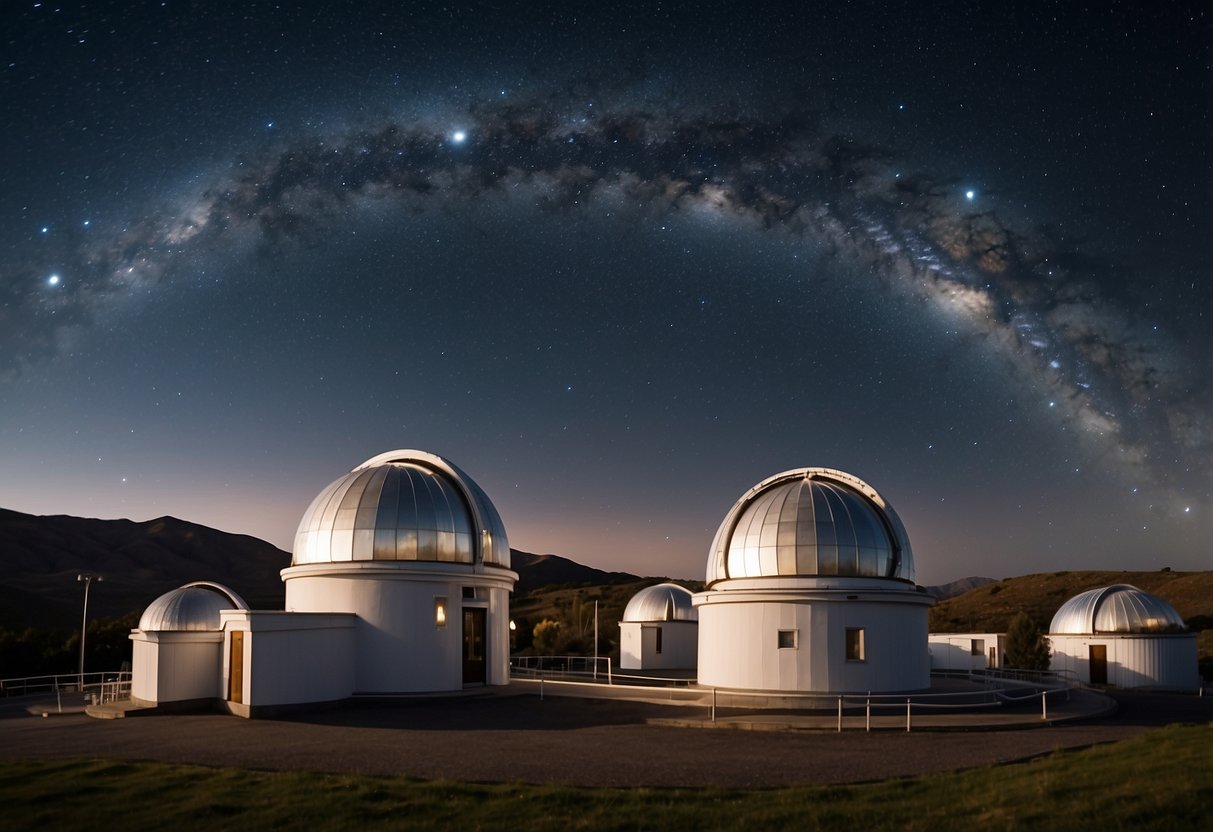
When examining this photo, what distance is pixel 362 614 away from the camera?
→ 23.6 metres

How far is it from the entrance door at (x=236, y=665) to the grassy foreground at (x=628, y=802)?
891 centimetres

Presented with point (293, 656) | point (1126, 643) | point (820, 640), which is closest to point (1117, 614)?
point (1126, 643)

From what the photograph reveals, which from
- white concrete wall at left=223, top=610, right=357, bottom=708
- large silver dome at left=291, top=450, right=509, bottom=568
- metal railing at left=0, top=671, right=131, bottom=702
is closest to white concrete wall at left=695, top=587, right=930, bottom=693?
large silver dome at left=291, top=450, right=509, bottom=568

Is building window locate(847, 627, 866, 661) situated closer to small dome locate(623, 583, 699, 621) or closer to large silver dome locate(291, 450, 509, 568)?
large silver dome locate(291, 450, 509, 568)

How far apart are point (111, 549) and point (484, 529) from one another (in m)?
135

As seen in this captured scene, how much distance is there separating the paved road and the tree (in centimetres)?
1858

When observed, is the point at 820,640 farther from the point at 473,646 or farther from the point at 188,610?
the point at 188,610

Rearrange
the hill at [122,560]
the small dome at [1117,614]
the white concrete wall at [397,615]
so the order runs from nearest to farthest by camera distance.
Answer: the white concrete wall at [397,615] < the small dome at [1117,614] < the hill at [122,560]

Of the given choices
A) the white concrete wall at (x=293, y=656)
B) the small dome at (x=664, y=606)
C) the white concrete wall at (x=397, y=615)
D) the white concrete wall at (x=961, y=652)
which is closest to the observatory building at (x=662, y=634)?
Answer: the small dome at (x=664, y=606)

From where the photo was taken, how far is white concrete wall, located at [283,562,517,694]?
76.9 feet

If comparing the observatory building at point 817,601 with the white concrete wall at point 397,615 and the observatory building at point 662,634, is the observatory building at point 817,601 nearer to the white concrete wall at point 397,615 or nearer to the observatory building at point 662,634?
→ the white concrete wall at point 397,615

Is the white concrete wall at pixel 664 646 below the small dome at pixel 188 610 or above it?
below

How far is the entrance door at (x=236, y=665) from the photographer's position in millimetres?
21391

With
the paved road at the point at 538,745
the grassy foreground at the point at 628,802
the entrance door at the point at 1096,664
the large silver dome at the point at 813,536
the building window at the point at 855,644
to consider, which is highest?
the large silver dome at the point at 813,536
